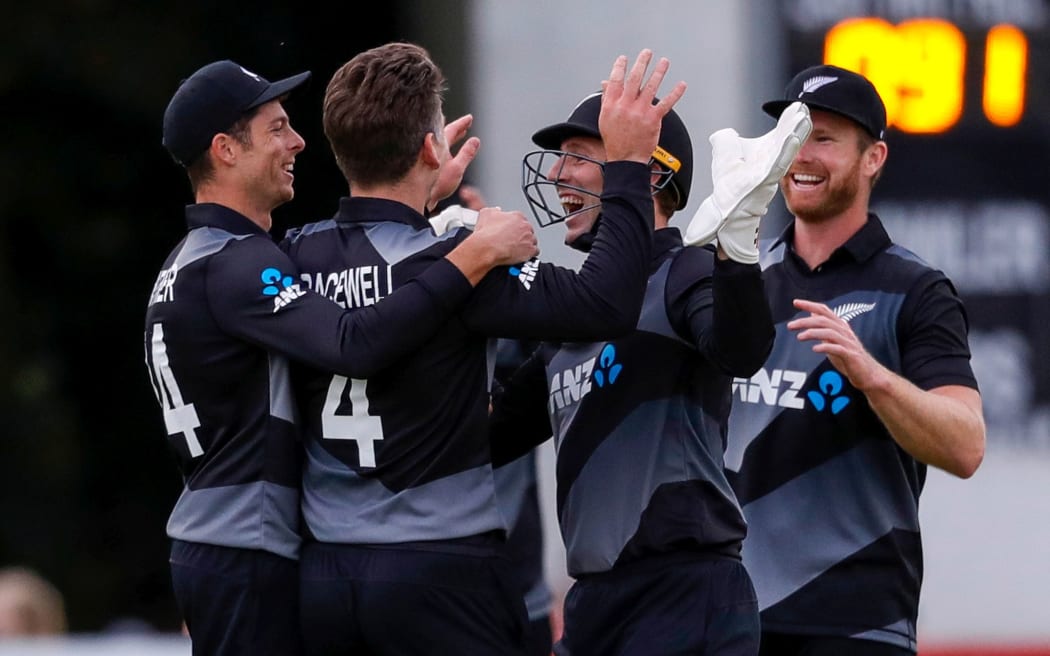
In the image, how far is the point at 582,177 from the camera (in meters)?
3.86

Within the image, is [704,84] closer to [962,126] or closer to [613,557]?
[962,126]

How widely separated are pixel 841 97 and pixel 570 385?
1093 millimetres

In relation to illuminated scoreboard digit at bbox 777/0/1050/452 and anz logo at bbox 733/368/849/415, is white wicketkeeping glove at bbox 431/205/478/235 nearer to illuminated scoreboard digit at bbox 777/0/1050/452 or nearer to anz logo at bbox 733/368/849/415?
anz logo at bbox 733/368/849/415

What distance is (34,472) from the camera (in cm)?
925

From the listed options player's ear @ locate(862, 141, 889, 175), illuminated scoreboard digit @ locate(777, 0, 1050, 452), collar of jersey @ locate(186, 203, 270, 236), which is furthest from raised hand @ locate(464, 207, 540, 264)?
illuminated scoreboard digit @ locate(777, 0, 1050, 452)

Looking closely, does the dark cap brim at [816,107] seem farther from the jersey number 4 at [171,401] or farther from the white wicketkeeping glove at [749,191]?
the jersey number 4 at [171,401]

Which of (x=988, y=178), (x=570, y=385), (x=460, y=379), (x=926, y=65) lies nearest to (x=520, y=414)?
(x=570, y=385)

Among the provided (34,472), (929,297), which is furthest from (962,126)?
(34,472)

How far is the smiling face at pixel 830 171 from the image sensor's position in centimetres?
438

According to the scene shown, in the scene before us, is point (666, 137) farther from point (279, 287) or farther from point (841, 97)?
point (279, 287)

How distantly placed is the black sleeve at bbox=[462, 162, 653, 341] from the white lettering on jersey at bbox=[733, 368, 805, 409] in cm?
78

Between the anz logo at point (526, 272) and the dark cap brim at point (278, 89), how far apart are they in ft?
2.17

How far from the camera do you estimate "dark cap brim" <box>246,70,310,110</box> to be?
388cm

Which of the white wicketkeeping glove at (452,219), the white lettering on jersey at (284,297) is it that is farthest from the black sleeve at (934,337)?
the white lettering on jersey at (284,297)
